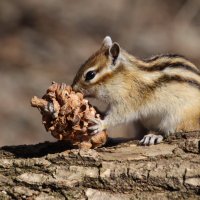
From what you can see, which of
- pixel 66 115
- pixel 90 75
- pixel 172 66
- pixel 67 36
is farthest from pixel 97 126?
pixel 67 36

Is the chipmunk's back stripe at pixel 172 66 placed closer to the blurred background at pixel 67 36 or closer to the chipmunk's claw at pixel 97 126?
the chipmunk's claw at pixel 97 126

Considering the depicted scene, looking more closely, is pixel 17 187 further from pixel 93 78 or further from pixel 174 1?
pixel 174 1

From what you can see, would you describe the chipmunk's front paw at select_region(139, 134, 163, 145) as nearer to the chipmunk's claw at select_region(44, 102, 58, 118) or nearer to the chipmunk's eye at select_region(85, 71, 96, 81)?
the chipmunk's claw at select_region(44, 102, 58, 118)

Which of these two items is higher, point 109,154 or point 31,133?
point 31,133

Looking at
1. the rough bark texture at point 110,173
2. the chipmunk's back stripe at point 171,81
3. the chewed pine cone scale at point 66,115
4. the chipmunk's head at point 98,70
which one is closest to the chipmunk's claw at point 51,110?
the chewed pine cone scale at point 66,115

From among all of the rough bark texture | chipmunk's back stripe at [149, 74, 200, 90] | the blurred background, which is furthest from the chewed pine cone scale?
the blurred background

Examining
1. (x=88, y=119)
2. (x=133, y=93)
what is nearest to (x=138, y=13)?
(x=133, y=93)
